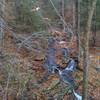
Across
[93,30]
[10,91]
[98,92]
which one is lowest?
[98,92]

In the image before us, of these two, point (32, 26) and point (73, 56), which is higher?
point (32, 26)

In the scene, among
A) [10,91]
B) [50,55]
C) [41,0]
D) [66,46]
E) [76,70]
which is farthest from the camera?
[41,0]

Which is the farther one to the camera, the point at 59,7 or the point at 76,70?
the point at 59,7

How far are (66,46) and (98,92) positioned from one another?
517 centimetres

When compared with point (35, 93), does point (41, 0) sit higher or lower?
higher

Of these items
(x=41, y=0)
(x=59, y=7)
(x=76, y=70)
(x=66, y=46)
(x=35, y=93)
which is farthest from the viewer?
(x=59, y=7)

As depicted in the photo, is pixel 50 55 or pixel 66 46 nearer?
pixel 50 55

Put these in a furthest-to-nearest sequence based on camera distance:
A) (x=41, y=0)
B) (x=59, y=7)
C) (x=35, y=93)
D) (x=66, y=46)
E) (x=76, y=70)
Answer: (x=59, y=7), (x=41, y=0), (x=66, y=46), (x=76, y=70), (x=35, y=93)

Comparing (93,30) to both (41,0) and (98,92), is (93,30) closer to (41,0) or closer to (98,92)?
(41,0)

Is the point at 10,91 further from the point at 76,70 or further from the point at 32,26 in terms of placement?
the point at 32,26

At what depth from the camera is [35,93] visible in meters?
12.5

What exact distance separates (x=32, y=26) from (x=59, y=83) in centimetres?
588

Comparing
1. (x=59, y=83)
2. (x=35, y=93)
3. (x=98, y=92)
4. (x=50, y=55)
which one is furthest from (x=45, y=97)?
(x=50, y=55)

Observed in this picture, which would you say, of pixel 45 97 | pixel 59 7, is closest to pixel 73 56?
pixel 45 97
